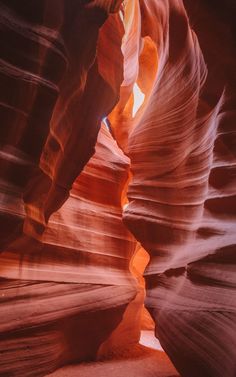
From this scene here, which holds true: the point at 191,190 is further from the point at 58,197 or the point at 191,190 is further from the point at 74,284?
the point at 74,284

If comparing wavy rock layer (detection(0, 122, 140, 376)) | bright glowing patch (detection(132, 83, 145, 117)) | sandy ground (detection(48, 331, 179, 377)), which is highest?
bright glowing patch (detection(132, 83, 145, 117))

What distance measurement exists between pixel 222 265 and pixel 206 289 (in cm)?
32

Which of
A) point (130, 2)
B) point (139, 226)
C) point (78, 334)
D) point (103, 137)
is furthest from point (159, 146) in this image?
point (130, 2)

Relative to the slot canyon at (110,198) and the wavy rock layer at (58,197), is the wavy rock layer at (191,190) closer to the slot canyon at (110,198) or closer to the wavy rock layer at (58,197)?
the slot canyon at (110,198)

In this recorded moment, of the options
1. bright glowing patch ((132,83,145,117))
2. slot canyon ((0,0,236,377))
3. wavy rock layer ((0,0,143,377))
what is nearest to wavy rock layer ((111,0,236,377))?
slot canyon ((0,0,236,377))

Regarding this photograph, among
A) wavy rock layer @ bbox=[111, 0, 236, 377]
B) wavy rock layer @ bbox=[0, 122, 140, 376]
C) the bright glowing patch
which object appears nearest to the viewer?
wavy rock layer @ bbox=[111, 0, 236, 377]

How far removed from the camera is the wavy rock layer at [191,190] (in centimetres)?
357

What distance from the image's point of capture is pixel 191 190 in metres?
4.69

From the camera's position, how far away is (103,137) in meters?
7.77

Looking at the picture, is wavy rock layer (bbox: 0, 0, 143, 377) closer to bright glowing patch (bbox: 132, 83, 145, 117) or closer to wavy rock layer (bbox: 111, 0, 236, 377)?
wavy rock layer (bbox: 111, 0, 236, 377)

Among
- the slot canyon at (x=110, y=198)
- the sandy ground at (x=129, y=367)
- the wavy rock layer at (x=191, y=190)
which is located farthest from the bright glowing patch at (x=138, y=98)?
the sandy ground at (x=129, y=367)

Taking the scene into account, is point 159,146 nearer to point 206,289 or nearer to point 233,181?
point 233,181

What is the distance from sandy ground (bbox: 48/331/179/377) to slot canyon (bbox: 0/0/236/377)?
0.13ft

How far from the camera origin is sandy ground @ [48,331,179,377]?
4.76 m
